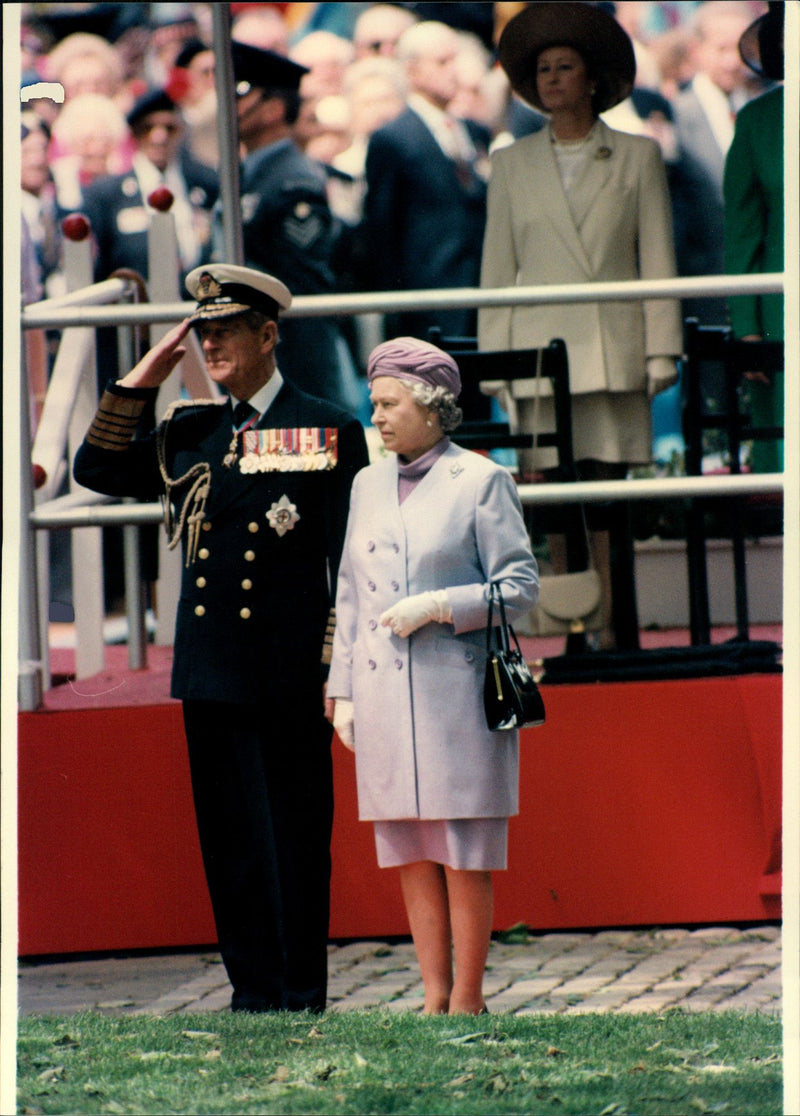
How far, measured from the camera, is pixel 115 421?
15.9 feet

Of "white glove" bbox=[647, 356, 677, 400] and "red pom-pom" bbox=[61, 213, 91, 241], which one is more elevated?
"red pom-pom" bbox=[61, 213, 91, 241]

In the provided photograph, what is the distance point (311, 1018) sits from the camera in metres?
4.65

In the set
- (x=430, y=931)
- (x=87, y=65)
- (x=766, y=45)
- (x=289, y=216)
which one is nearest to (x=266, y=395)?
(x=430, y=931)

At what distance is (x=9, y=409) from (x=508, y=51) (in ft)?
9.74

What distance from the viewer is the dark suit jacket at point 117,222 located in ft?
27.6

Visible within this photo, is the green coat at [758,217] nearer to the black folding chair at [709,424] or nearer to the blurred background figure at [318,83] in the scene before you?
the black folding chair at [709,424]

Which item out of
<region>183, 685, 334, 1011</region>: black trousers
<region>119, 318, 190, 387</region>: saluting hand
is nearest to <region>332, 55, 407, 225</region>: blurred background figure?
<region>119, 318, 190, 387</region>: saluting hand

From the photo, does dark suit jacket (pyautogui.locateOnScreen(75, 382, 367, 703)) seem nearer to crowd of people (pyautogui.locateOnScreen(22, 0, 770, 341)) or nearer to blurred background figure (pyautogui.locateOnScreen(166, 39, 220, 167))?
crowd of people (pyautogui.locateOnScreen(22, 0, 770, 341))

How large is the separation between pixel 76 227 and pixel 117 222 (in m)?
2.10

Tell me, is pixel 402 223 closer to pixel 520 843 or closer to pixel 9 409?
pixel 520 843

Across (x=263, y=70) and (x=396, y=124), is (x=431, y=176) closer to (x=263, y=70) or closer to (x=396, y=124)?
(x=396, y=124)

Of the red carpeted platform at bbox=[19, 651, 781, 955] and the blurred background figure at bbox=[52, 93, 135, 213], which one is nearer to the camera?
the red carpeted platform at bbox=[19, 651, 781, 955]

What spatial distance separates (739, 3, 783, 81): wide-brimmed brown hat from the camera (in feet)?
21.8

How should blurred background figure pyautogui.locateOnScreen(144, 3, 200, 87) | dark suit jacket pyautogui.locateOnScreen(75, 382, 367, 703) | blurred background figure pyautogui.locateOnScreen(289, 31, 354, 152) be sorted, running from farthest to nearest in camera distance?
1. blurred background figure pyautogui.locateOnScreen(144, 3, 200, 87)
2. blurred background figure pyautogui.locateOnScreen(289, 31, 354, 152)
3. dark suit jacket pyautogui.locateOnScreen(75, 382, 367, 703)
